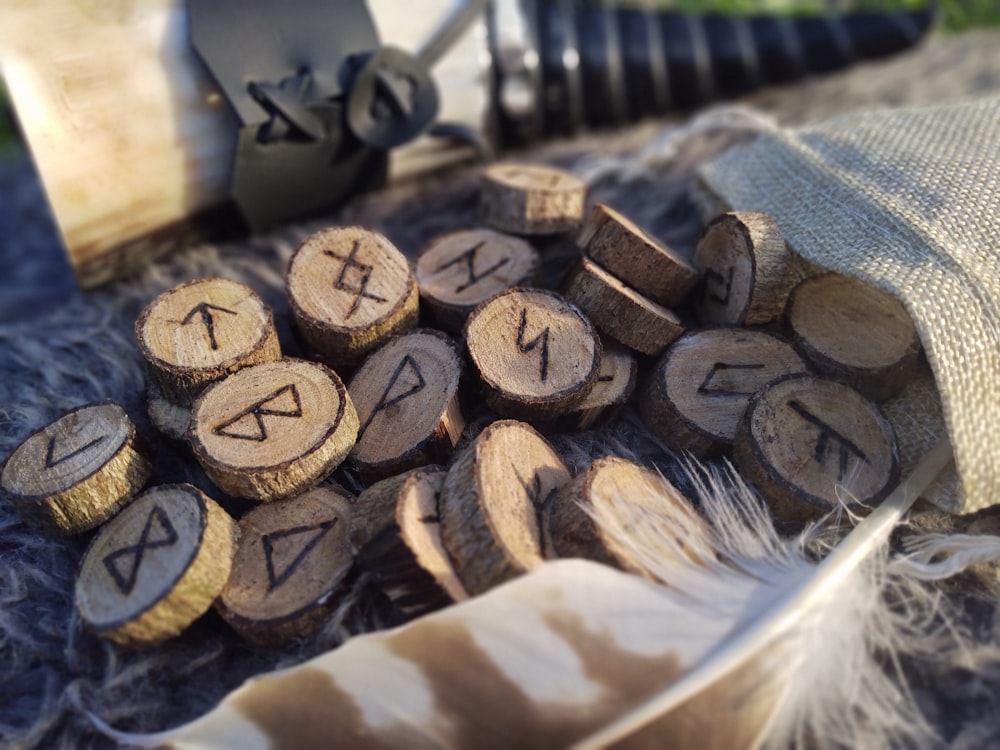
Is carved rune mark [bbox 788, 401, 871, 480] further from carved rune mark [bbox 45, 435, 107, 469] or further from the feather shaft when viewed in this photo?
carved rune mark [bbox 45, 435, 107, 469]

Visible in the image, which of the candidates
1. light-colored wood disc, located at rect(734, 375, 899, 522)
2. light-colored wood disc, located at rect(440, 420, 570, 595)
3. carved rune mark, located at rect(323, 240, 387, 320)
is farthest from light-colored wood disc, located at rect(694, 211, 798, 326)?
carved rune mark, located at rect(323, 240, 387, 320)

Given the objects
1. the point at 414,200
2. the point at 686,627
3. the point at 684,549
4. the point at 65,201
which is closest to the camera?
the point at 686,627

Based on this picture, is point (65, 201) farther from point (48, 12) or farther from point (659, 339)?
point (659, 339)

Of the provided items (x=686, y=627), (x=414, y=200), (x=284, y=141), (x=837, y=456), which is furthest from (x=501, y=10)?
(x=686, y=627)

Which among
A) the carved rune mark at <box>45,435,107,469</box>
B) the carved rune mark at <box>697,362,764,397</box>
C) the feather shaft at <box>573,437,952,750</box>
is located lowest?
the feather shaft at <box>573,437,952,750</box>

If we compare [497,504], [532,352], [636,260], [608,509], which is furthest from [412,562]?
[636,260]

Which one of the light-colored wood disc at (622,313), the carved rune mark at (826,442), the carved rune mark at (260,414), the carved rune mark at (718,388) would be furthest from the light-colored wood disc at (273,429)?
the carved rune mark at (826,442)
